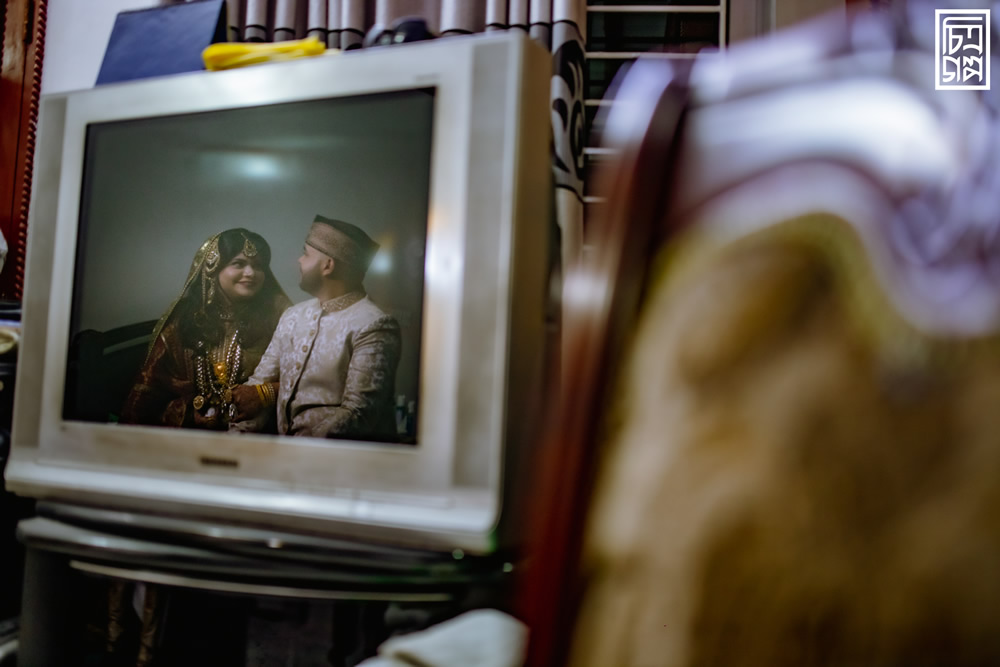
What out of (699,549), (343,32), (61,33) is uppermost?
(61,33)

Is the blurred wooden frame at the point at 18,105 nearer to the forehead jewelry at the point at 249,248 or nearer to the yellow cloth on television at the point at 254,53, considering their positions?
the yellow cloth on television at the point at 254,53

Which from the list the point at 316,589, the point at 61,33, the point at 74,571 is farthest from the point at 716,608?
the point at 61,33

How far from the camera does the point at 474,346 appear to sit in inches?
29.7

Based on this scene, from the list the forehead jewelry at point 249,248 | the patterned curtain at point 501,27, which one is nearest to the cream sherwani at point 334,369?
the forehead jewelry at point 249,248

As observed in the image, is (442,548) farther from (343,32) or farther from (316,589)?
(343,32)

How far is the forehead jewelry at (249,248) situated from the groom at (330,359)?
79 mm

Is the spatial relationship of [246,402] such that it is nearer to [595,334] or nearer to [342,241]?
[342,241]

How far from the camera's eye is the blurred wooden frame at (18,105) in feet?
5.58

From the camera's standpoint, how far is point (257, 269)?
0.88 metres

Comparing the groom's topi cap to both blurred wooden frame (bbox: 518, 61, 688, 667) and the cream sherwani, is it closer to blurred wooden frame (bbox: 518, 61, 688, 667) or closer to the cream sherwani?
the cream sherwani

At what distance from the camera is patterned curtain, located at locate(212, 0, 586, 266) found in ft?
4.33

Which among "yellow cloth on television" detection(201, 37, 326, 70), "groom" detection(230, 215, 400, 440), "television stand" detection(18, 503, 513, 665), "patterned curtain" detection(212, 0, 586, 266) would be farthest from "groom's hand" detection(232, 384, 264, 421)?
"patterned curtain" detection(212, 0, 586, 266)

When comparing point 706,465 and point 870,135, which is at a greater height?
point 870,135

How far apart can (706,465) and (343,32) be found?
1398 millimetres
